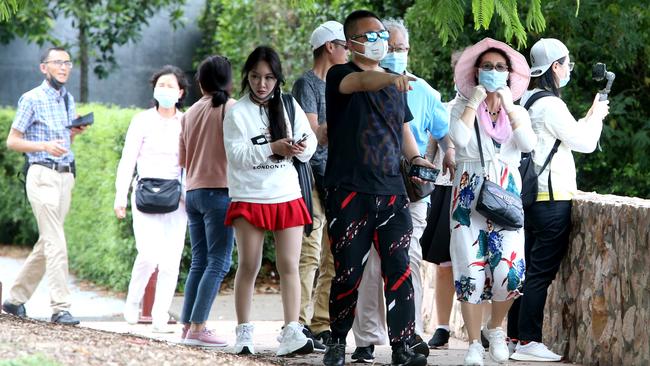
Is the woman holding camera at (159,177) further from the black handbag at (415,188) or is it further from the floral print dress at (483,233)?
the floral print dress at (483,233)

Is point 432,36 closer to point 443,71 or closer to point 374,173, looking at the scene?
point 443,71

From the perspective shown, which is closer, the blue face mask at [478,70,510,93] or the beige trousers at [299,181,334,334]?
the blue face mask at [478,70,510,93]

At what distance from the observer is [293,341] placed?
7680 mm

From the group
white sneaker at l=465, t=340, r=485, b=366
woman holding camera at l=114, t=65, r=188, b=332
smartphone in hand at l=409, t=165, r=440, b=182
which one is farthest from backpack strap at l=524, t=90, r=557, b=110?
woman holding camera at l=114, t=65, r=188, b=332

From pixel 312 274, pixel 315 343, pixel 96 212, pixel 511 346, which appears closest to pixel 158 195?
pixel 312 274

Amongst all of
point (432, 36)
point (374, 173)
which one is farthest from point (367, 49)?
point (432, 36)

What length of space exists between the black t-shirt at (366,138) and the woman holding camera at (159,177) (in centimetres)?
287

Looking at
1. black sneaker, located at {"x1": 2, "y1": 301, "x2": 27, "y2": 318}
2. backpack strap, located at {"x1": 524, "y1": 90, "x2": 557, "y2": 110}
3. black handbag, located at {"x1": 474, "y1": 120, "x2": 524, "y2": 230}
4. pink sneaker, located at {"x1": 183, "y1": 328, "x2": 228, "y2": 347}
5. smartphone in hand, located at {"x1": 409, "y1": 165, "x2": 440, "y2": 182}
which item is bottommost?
black sneaker, located at {"x1": 2, "y1": 301, "x2": 27, "y2": 318}

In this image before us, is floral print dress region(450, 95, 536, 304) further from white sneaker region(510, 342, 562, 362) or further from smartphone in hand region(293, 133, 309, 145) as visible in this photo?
smartphone in hand region(293, 133, 309, 145)

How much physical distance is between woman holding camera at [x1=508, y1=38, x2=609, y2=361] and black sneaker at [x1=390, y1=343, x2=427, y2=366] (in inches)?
41.1

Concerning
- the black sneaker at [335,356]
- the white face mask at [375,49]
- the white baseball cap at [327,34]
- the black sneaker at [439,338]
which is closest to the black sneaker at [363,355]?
the black sneaker at [335,356]

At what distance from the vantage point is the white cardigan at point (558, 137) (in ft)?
26.1

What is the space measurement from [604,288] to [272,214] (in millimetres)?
2020

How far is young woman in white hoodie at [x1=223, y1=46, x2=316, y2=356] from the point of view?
7641 millimetres
